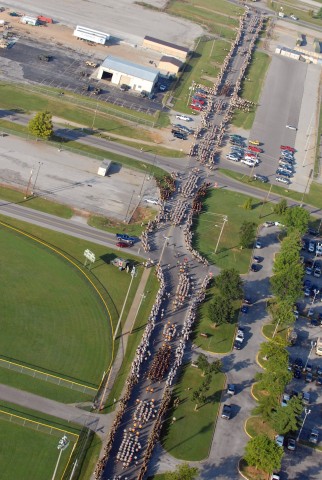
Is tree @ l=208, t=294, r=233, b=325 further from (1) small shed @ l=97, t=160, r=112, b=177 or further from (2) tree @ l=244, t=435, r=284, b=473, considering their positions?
(1) small shed @ l=97, t=160, r=112, b=177

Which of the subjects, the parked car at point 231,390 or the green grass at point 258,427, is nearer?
the green grass at point 258,427

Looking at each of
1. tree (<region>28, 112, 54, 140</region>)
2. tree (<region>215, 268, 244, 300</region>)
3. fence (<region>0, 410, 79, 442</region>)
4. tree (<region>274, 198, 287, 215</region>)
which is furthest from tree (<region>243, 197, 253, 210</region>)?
fence (<region>0, 410, 79, 442</region>)

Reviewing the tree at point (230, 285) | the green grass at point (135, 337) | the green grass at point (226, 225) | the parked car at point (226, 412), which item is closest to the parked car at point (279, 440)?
the parked car at point (226, 412)

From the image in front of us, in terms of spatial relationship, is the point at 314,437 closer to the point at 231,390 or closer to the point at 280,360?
the point at 280,360

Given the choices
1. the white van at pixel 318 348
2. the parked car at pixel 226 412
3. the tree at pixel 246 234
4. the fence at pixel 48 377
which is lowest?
the fence at pixel 48 377

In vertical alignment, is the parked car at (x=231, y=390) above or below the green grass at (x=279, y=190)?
below

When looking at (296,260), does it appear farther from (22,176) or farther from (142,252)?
(22,176)

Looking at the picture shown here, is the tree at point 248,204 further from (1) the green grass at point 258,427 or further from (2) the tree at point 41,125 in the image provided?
(1) the green grass at point 258,427
